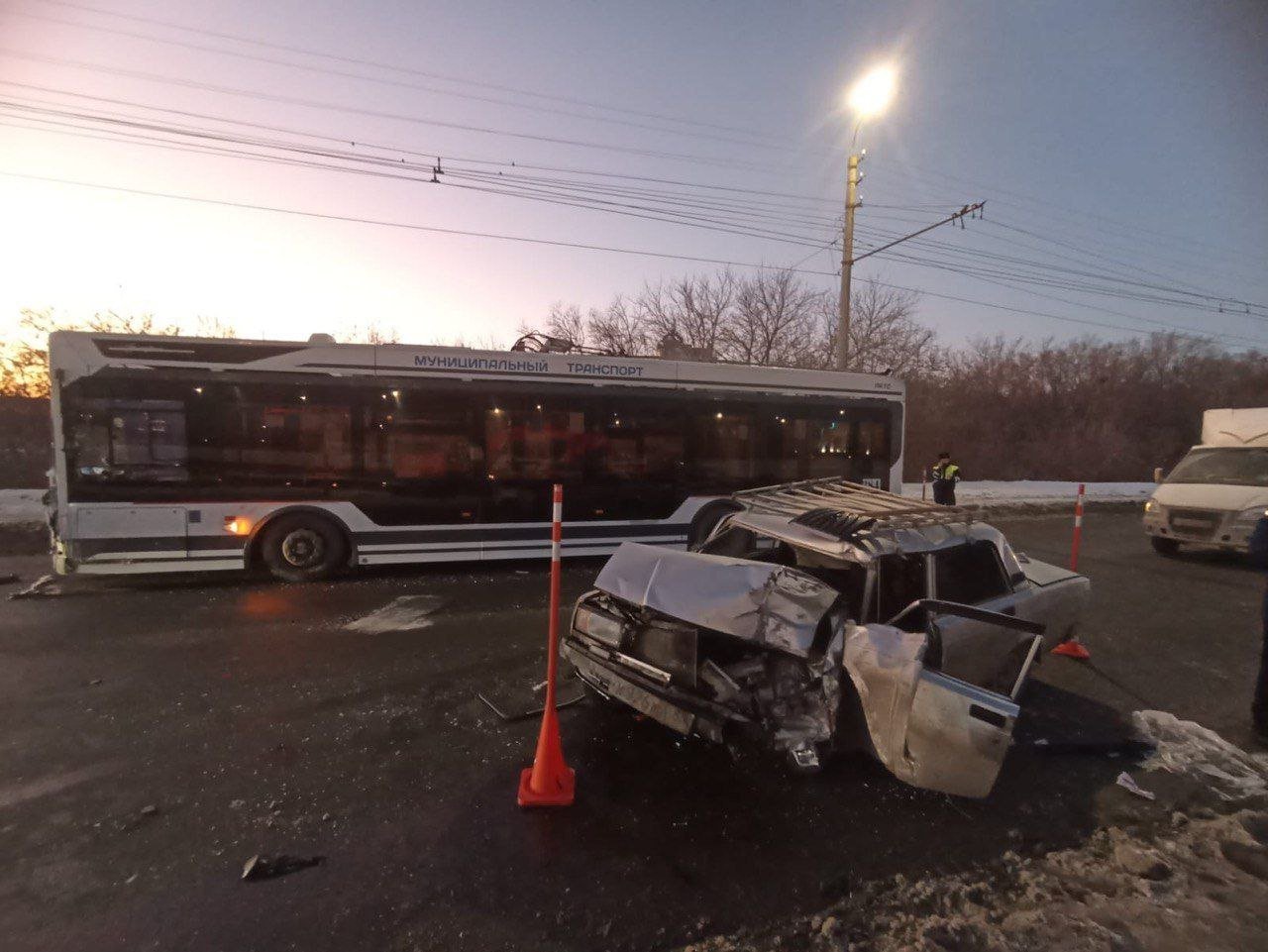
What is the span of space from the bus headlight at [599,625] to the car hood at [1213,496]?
11455 millimetres

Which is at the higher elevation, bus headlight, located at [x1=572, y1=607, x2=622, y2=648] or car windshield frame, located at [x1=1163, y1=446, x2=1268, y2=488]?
car windshield frame, located at [x1=1163, y1=446, x2=1268, y2=488]

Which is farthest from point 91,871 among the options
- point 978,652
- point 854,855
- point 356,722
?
point 978,652

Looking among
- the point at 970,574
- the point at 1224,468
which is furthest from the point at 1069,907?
the point at 1224,468

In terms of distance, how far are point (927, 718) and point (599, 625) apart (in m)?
2.01

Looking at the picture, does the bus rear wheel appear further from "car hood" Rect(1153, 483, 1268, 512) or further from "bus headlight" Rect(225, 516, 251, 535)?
"car hood" Rect(1153, 483, 1268, 512)

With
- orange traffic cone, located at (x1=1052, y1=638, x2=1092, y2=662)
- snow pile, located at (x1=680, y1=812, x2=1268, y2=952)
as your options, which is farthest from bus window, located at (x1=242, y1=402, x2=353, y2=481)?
orange traffic cone, located at (x1=1052, y1=638, x2=1092, y2=662)

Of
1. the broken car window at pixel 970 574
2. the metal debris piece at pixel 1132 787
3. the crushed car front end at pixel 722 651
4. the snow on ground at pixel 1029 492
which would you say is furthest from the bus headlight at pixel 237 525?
the snow on ground at pixel 1029 492

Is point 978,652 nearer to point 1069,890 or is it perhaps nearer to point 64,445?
point 1069,890

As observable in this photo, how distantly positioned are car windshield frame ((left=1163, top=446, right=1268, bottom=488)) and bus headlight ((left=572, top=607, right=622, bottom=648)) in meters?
12.0

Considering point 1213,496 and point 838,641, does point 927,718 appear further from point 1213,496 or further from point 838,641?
point 1213,496

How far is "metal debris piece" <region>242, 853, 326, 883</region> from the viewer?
2658 mm

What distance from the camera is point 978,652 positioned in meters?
3.74

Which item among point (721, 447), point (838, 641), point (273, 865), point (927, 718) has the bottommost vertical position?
point (273, 865)

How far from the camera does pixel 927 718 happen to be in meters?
2.95
